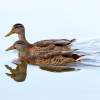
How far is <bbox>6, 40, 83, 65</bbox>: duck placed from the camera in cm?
1290

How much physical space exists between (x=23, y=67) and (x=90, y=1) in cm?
473

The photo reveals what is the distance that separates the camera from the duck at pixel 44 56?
42.3 ft

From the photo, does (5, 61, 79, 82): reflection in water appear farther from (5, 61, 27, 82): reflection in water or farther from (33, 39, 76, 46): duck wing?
(33, 39, 76, 46): duck wing

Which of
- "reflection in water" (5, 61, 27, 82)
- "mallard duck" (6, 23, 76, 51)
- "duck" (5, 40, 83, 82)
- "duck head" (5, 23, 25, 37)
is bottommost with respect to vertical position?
"reflection in water" (5, 61, 27, 82)

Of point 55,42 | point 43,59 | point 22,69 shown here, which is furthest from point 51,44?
point 22,69

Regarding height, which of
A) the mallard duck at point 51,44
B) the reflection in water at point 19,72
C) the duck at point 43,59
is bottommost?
the reflection in water at point 19,72

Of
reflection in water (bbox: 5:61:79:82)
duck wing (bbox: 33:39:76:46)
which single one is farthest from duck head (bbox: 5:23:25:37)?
reflection in water (bbox: 5:61:79:82)

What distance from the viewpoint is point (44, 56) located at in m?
13.1

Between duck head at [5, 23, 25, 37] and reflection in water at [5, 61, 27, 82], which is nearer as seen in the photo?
reflection in water at [5, 61, 27, 82]

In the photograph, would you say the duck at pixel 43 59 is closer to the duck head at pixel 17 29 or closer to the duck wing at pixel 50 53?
the duck wing at pixel 50 53

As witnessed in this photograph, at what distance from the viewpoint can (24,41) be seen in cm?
1374

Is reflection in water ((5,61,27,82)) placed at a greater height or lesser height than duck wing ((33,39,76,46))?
lesser

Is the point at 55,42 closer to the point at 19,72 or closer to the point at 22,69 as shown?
the point at 22,69

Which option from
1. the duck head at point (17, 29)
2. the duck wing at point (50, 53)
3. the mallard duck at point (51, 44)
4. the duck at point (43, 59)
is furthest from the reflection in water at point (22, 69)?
the duck head at point (17, 29)
